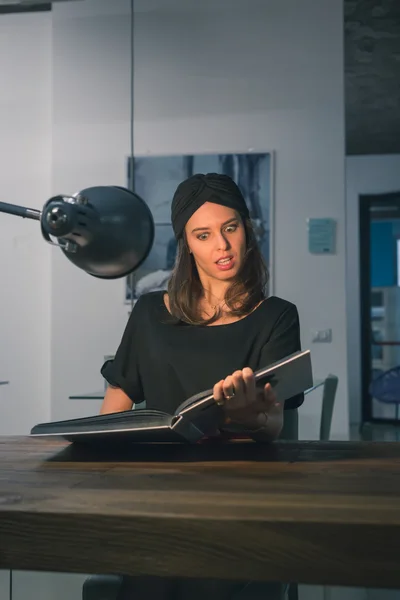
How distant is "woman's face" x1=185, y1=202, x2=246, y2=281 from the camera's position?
5.42 ft

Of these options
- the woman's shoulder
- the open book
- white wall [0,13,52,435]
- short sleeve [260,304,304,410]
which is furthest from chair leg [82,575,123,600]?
white wall [0,13,52,435]

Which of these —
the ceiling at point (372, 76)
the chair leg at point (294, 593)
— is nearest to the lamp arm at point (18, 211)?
the chair leg at point (294, 593)

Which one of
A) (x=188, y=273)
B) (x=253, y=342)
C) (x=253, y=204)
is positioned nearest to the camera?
(x=253, y=342)

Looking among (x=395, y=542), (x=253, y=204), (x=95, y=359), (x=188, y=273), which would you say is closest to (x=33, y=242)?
(x=95, y=359)

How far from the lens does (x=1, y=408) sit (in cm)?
415

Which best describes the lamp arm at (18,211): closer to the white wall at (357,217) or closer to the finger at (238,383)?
the finger at (238,383)

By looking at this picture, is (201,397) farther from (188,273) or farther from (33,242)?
(33,242)

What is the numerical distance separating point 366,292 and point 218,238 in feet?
21.1

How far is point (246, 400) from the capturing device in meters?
1.01

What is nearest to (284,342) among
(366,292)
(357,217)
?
(366,292)

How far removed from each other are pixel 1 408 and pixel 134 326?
2.69 metres

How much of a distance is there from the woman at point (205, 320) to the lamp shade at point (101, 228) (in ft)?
1.48

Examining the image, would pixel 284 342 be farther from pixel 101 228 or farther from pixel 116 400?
pixel 101 228

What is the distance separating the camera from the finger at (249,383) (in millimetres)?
963
